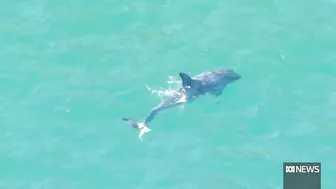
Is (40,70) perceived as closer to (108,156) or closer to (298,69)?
(108,156)

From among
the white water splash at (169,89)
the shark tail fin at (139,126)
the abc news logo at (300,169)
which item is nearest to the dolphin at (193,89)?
the shark tail fin at (139,126)

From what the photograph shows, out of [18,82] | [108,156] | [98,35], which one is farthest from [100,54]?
[108,156]

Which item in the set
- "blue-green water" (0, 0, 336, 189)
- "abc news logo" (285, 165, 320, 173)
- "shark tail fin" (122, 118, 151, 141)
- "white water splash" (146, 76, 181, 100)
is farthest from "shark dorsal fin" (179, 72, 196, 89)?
"abc news logo" (285, 165, 320, 173)

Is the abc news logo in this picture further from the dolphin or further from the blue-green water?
the dolphin

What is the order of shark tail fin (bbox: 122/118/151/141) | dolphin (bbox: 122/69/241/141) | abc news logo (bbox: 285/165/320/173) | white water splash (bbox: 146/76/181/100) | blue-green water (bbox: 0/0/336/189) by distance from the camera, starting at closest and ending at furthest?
abc news logo (bbox: 285/165/320/173) → blue-green water (bbox: 0/0/336/189) → shark tail fin (bbox: 122/118/151/141) → dolphin (bbox: 122/69/241/141) → white water splash (bbox: 146/76/181/100)

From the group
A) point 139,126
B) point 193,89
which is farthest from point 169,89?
point 139,126

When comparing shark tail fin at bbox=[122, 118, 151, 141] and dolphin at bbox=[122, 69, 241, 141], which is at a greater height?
dolphin at bbox=[122, 69, 241, 141]
